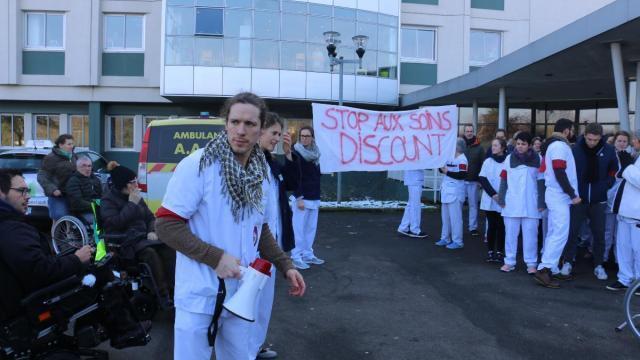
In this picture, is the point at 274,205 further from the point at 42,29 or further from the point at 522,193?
the point at 42,29

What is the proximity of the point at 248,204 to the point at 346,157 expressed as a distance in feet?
24.9

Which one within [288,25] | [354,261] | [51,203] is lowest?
[354,261]

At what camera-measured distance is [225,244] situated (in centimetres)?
245

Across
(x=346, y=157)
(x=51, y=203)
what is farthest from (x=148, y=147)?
(x=346, y=157)

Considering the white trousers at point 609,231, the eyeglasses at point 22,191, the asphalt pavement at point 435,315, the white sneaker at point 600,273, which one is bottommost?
the asphalt pavement at point 435,315

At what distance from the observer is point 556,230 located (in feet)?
21.9

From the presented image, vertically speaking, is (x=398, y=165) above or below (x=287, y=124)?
below

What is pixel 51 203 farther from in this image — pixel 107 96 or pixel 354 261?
pixel 107 96

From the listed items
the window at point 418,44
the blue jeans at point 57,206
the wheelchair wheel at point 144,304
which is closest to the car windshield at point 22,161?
the blue jeans at point 57,206

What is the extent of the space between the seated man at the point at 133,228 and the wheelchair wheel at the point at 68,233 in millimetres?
2817

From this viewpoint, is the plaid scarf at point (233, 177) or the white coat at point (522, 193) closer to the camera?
the plaid scarf at point (233, 177)

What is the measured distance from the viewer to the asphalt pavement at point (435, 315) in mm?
4664

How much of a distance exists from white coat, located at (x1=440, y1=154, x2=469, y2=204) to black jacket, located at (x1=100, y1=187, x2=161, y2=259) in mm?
5272

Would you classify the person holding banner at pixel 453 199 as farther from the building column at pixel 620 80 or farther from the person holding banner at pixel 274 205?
the building column at pixel 620 80
